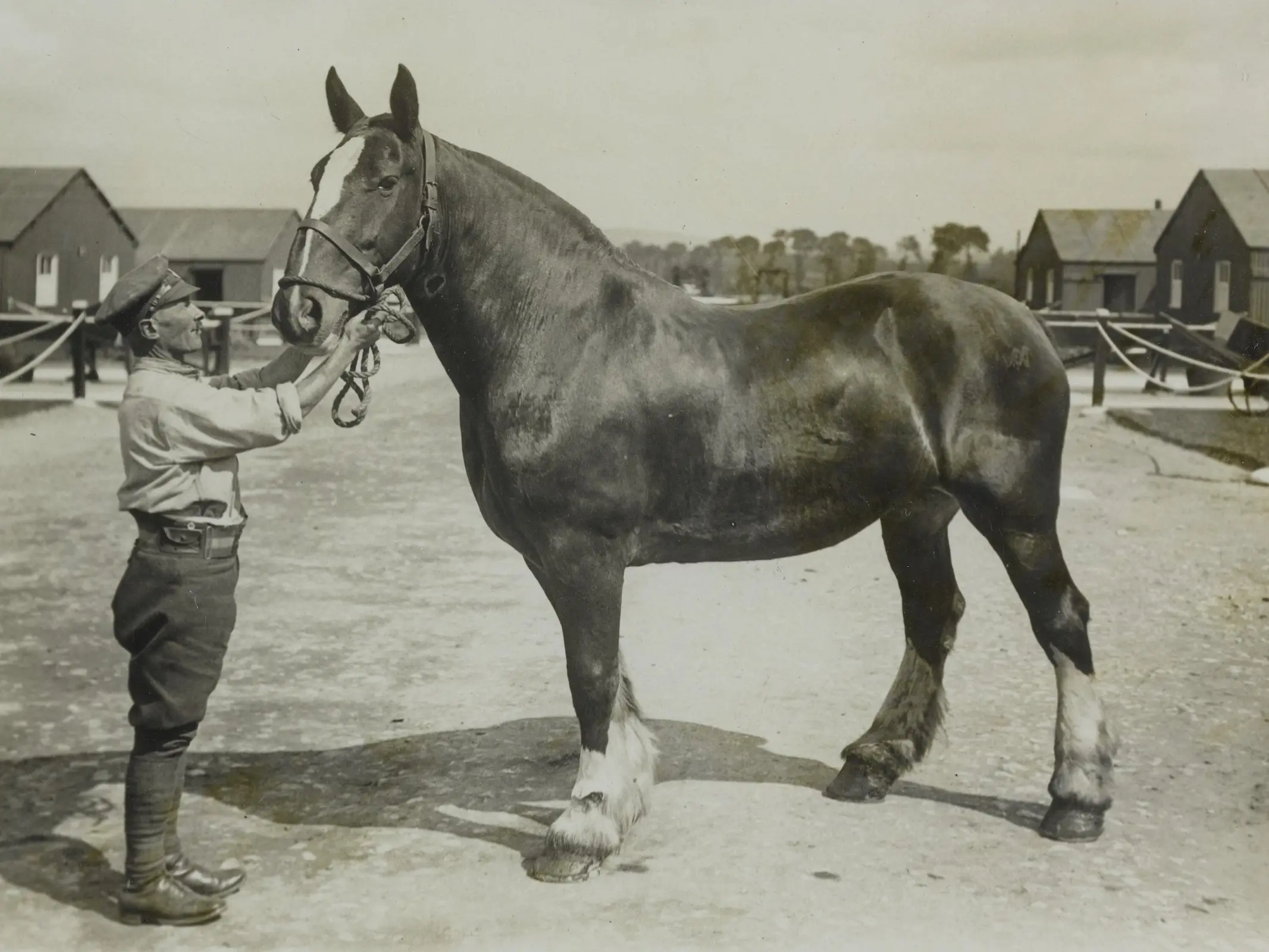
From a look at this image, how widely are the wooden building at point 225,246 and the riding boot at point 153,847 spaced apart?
34.5 meters

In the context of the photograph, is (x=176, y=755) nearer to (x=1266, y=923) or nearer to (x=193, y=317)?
(x=193, y=317)

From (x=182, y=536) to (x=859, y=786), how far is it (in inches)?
97.7

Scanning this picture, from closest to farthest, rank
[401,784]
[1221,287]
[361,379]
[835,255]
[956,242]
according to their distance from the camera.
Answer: [361,379] → [401,784] → [835,255] → [956,242] → [1221,287]

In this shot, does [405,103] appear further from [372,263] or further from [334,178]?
[372,263]

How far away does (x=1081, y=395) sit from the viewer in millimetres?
18453

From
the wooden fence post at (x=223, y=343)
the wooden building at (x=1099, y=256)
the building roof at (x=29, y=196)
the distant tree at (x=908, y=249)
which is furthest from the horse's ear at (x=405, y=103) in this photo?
the wooden building at (x=1099, y=256)

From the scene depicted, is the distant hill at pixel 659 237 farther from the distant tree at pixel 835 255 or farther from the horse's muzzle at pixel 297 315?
the distant tree at pixel 835 255

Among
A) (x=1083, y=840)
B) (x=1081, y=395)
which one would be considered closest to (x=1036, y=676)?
(x=1083, y=840)

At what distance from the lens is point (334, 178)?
3.39m

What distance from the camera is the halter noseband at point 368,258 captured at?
3355 millimetres

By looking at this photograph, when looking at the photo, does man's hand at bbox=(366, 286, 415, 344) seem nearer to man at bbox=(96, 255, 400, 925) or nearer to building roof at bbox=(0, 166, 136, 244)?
man at bbox=(96, 255, 400, 925)

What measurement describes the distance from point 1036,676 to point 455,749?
109 inches

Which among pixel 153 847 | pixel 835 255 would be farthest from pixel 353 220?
pixel 835 255

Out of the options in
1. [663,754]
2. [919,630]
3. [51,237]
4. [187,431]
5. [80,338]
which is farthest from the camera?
[51,237]
